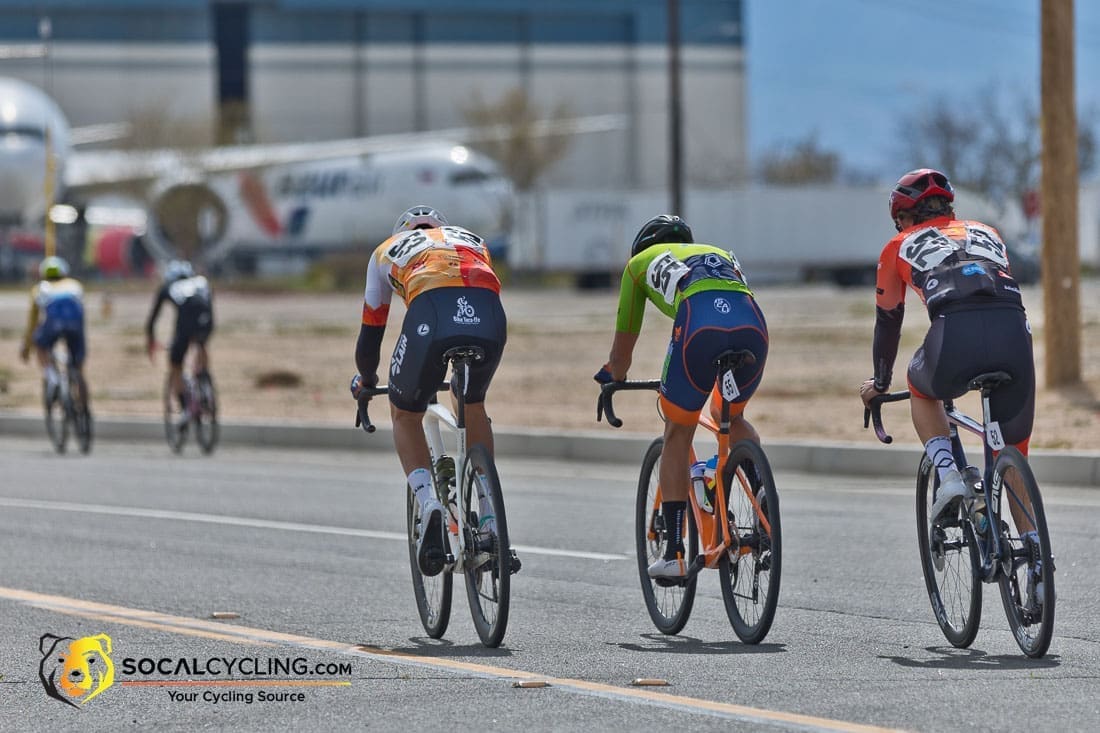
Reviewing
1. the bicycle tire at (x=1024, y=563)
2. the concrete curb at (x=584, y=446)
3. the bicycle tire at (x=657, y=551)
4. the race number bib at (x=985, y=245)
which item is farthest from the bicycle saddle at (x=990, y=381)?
the concrete curb at (x=584, y=446)

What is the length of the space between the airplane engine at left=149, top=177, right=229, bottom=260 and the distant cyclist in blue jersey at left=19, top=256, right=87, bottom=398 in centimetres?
4596

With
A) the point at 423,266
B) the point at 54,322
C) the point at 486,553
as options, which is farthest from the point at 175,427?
the point at 486,553

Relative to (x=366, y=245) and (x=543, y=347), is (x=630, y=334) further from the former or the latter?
(x=366, y=245)

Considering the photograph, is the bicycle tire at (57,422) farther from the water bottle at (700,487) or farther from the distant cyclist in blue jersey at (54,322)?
the water bottle at (700,487)

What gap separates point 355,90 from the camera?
281ft

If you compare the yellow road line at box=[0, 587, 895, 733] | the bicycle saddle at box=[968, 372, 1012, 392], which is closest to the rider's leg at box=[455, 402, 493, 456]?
the yellow road line at box=[0, 587, 895, 733]

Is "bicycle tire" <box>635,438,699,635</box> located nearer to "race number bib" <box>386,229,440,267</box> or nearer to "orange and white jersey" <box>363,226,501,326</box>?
"orange and white jersey" <box>363,226,501,326</box>

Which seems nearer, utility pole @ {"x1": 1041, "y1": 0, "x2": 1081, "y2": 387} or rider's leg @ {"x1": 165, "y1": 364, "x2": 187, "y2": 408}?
utility pole @ {"x1": 1041, "y1": 0, "x2": 1081, "y2": 387}

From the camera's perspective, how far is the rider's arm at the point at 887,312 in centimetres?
686

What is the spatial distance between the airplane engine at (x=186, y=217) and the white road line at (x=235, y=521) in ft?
171

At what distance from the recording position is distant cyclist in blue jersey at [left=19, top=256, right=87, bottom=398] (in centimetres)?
1833

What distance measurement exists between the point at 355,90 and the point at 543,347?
188ft

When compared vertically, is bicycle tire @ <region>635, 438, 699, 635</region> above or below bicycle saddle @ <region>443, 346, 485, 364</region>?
below

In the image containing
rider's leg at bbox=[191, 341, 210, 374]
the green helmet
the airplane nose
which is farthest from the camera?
the airplane nose
